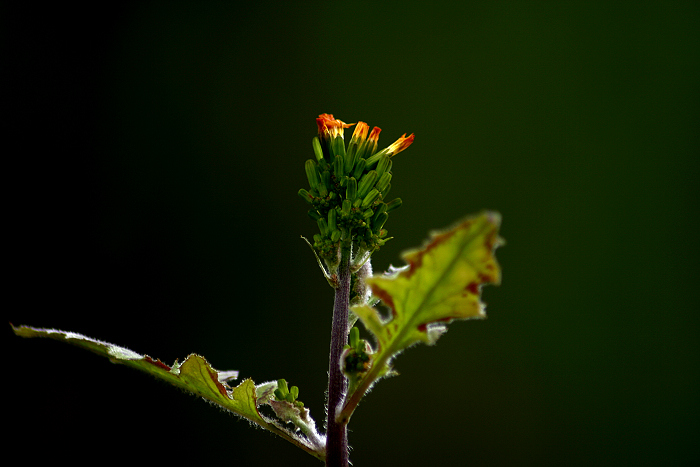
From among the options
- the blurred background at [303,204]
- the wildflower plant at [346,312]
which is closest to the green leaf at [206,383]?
the wildflower plant at [346,312]

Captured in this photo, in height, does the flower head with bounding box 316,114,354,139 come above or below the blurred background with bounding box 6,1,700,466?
below

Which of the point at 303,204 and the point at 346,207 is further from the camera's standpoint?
the point at 303,204

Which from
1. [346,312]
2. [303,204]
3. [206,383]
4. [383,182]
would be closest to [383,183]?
[383,182]

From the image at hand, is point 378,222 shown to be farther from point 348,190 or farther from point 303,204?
point 303,204

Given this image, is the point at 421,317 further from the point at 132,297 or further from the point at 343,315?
the point at 132,297

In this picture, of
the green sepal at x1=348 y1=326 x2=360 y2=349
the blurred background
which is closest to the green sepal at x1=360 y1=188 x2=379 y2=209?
the green sepal at x1=348 y1=326 x2=360 y2=349

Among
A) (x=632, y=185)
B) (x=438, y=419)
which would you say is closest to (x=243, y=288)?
(x=438, y=419)

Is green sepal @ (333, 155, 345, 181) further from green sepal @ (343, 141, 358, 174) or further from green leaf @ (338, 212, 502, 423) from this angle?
green leaf @ (338, 212, 502, 423)
